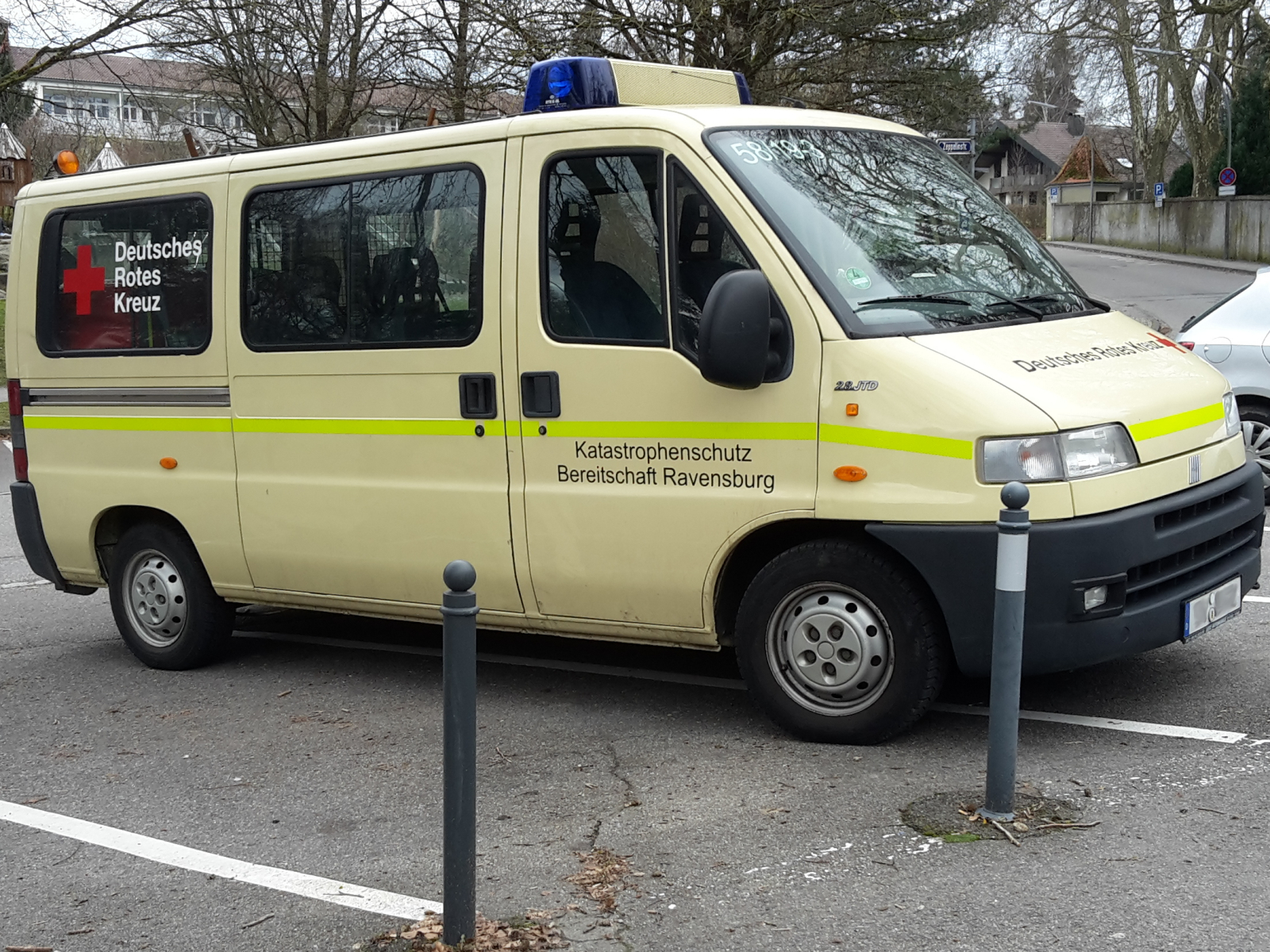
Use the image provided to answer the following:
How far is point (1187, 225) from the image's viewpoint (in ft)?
164

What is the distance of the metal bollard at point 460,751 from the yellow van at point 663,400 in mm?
1785

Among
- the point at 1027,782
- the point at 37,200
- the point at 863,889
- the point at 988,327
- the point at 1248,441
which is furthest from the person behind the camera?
the point at 1248,441

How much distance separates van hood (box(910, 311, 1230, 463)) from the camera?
15.8 ft

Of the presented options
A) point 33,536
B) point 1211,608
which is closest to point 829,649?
point 1211,608

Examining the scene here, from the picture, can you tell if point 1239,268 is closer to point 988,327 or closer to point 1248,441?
point 1248,441

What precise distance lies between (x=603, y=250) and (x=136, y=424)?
263 cm

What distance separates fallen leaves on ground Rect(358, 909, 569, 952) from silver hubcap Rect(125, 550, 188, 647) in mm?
3500

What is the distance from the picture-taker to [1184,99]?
5162cm

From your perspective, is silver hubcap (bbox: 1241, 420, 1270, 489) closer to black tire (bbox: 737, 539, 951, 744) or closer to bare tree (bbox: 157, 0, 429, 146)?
black tire (bbox: 737, 539, 951, 744)

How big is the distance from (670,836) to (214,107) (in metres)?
24.2

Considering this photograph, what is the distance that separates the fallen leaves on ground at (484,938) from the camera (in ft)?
12.1

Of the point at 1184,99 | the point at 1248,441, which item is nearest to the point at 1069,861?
the point at 1248,441

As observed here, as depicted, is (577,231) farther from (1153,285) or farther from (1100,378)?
(1153,285)

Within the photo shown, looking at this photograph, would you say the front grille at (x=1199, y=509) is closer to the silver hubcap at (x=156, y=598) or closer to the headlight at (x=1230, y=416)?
the headlight at (x=1230, y=416)
